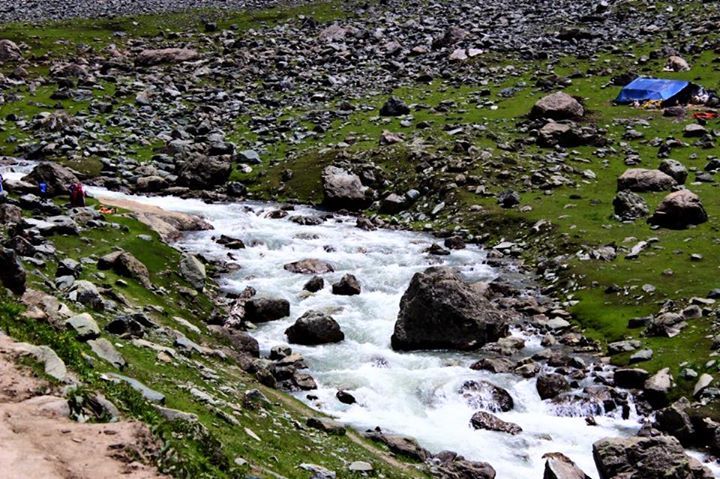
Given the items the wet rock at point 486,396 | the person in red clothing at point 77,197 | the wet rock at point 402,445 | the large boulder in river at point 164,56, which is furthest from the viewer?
the large boulder in river at point 164,56

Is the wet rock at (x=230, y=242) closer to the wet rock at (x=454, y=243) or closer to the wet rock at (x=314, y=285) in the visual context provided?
the wet rock at (x=314, y=285)

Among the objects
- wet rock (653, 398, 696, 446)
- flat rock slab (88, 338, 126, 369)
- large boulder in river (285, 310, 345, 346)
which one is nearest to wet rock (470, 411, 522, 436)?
wet rock (653, 398, 696, 446)

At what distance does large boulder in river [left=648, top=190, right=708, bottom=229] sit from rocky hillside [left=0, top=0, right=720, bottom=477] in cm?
13

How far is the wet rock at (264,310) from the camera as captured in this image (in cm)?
3762

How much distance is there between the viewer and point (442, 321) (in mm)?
35344

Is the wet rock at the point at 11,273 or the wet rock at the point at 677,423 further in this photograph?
the wet rock at the point at 677,423

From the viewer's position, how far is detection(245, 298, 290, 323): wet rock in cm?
3762

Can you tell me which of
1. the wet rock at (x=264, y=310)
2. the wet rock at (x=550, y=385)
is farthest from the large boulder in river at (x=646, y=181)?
the wet rock at (x=264, y=310)

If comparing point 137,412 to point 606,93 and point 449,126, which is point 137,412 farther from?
point 606,93

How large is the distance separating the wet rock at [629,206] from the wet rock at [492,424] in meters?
25.2

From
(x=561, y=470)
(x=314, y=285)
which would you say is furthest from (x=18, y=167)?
(x=561, y=470)

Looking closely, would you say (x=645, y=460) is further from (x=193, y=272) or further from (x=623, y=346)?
(x=193, y=272)

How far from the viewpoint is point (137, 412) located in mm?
15477

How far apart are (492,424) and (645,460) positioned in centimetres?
624
